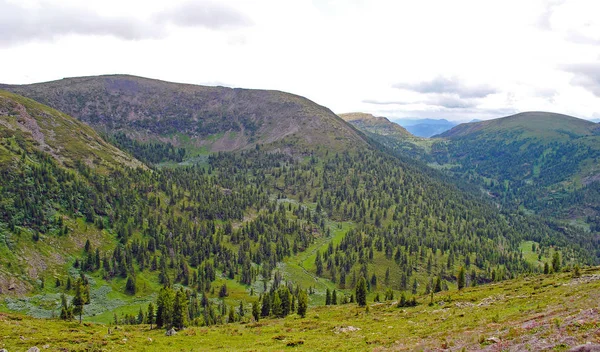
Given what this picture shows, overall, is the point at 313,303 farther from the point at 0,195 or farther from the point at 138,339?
the point at 0,195

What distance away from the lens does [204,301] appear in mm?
171625

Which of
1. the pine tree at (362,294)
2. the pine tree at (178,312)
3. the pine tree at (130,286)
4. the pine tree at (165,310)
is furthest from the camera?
the pine tree at (130,286)

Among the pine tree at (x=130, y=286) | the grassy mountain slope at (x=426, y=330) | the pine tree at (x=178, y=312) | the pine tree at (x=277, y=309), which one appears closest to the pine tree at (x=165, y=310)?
the pine tree at (x=178, y=312)

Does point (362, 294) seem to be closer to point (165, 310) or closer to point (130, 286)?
point (165, 310)

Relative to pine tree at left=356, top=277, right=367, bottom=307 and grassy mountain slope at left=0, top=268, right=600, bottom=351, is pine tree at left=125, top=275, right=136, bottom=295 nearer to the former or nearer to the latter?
grassy mountain slope at left=0, top=268, right=600, bottom=351

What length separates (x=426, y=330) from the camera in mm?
54594

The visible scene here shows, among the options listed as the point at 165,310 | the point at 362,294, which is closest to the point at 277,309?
the point at 362,294

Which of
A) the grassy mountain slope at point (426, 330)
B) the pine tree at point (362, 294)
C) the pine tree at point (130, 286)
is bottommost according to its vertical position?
the pine tree at point (130, 286)

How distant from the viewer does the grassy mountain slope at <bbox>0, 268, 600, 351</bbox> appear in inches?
1420

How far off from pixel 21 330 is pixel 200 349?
33.0 meters

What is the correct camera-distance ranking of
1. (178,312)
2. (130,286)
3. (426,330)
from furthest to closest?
(130,286)
(178,312)
(426,330)

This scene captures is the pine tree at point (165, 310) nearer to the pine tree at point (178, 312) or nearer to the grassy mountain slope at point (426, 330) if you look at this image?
the pine tree at point (178, 312)

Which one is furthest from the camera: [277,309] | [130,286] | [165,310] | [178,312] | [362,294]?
[130,286]

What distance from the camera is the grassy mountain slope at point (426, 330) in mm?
36062
